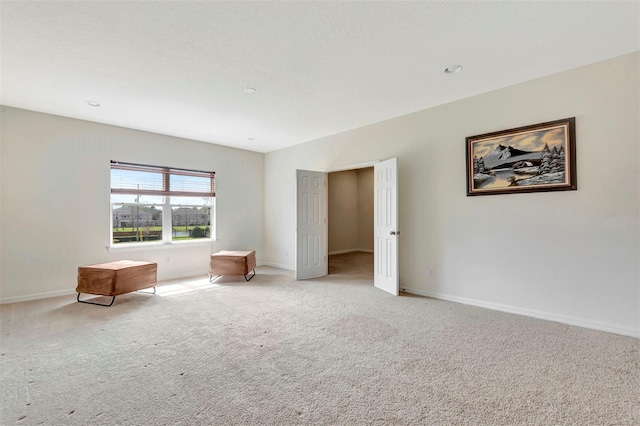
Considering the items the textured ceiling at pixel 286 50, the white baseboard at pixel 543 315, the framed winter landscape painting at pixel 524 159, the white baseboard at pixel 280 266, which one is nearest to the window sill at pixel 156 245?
the white baseboard at pixel 280 266

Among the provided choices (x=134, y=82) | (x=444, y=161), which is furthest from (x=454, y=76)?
(x=134, y=82)

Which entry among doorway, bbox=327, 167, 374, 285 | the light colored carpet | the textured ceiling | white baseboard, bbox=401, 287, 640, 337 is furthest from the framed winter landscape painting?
doorway, bbox=327, 167, 374, 285

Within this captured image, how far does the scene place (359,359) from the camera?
2.26 metres

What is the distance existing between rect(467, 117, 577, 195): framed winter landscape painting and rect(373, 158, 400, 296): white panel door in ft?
→ 3.32

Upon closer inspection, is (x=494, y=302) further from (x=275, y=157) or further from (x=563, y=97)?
(x=275, y=157)

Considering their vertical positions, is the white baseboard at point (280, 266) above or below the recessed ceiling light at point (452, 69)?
below

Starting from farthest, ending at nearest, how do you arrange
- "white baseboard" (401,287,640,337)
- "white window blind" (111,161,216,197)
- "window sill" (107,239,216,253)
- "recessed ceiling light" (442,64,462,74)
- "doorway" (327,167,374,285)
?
"doorway" (327,167,374,285) → "white window blind" (111,161,216,197) → "window sill" (107,239,216,253) → "recessed ceiling light" (442,64,462,74) → "white baseboard" (401,287,640,337)

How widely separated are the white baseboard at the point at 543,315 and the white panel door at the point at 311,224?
77.2 inches

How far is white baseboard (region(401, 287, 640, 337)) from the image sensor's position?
264cm

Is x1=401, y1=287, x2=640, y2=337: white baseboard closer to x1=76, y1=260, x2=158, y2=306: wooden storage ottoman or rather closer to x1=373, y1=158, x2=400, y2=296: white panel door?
x1=373, y1=158, x2=400, y2=296: white panel door

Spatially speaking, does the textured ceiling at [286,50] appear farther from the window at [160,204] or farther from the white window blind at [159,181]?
the window at [160,204]

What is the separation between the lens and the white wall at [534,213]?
2.64m

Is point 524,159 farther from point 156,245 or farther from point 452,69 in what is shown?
point 156,245

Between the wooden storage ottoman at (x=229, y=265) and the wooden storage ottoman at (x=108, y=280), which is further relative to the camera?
the wooden storage ottoman at (x=229, y=265)
